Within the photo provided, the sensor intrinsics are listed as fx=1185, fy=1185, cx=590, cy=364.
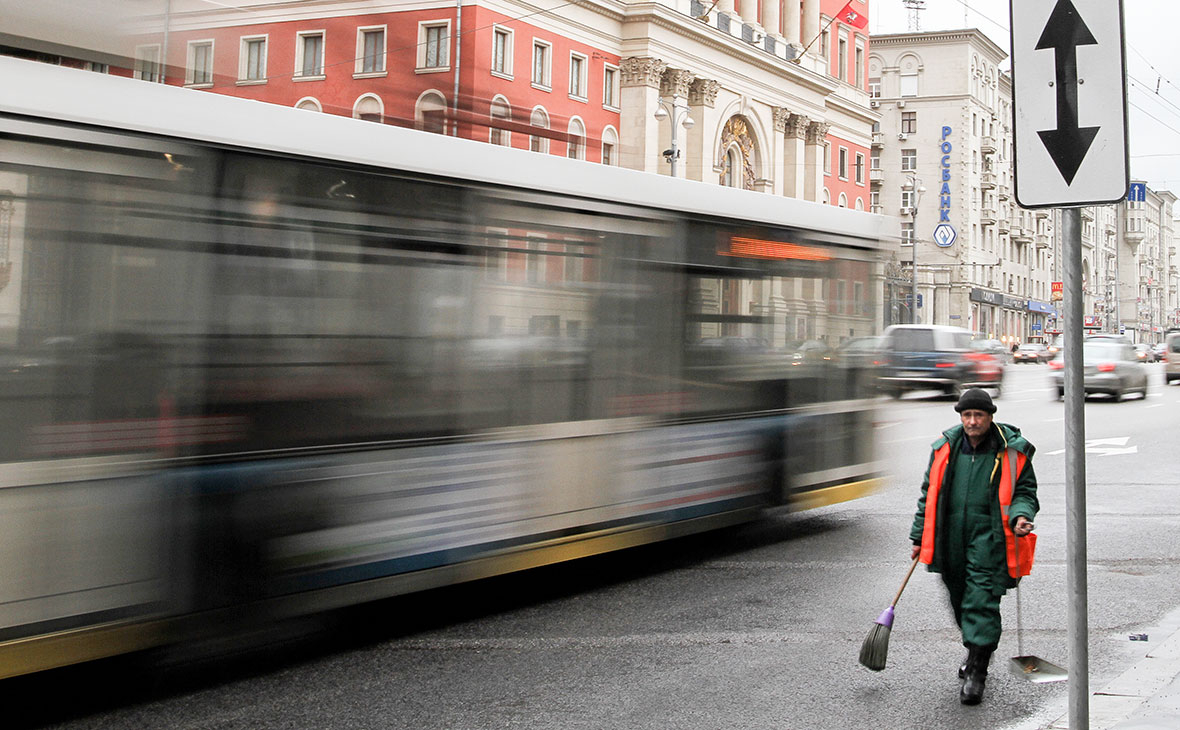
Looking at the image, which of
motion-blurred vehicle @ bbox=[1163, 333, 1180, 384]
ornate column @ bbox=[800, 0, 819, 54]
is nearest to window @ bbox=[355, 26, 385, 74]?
motion-blurred vehicle @ bbox=[1163, 333, 1180, 384]

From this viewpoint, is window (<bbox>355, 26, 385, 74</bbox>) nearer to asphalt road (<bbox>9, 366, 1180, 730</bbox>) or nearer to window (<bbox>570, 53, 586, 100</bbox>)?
asphalt road (<bbox>9, 366, 1180, 730</bbox>)

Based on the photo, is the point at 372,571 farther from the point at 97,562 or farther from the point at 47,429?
the point at 47,429

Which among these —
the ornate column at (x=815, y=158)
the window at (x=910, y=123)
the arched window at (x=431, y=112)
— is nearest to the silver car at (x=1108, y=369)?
the arched window at (x=431, y=112)

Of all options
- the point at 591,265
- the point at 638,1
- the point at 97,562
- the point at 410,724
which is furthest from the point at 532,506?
the point at 638,1

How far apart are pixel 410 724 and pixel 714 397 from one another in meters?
3.74

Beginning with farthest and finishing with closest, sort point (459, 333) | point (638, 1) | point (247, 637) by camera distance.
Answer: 1. point (638, 1)
2. point (459, 333)
3. point (247, 637)

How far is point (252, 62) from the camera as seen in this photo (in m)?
6.60

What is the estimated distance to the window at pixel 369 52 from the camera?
7311mm

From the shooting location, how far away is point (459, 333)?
6098 mm

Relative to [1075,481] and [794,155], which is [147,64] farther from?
[794,155]

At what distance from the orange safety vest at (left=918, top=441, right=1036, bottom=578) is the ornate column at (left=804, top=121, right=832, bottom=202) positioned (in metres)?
55.9

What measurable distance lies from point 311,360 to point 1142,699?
393 cm

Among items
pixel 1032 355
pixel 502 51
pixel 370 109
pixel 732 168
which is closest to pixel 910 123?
pixel 1032 355

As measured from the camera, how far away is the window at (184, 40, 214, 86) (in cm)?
543
